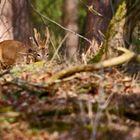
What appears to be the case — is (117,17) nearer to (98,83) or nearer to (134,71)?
(134,71)

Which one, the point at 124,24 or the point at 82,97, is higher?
the point at 124,24

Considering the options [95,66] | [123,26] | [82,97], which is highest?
[123,26]

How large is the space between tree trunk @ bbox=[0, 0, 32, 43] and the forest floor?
5.83 m

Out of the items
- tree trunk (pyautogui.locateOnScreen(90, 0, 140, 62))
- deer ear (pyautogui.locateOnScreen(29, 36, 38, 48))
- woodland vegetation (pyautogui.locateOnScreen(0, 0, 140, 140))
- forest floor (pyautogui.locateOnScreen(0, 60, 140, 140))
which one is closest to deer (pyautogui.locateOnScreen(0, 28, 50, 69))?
deer ear (pyautogui.locateOnScreen(29, 36, 38, 48))

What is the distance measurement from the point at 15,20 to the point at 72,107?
7614 millimetres

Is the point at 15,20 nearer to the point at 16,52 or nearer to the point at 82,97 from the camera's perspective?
the point at 16,52

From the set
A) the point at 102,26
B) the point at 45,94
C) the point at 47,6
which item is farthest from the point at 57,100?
the point at 47,6

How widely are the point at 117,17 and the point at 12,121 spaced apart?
267 centimetres

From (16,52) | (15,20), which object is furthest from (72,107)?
(15,20)

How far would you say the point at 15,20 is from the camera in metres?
12.0

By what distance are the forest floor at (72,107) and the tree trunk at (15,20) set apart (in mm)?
5829

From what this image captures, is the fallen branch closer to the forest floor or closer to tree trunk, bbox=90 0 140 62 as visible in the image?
the forest floor

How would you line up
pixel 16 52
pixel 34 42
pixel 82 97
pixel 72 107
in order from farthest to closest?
pixel 34 42
pixel 16 52
pixel 82 97
pixel 72 107

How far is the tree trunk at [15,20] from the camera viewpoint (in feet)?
37.9
